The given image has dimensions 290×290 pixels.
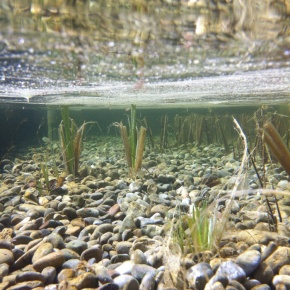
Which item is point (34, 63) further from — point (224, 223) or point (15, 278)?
point (224, 223)

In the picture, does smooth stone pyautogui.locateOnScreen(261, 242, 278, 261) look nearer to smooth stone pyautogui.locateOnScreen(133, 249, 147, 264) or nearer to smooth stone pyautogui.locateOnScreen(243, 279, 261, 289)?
smooth stone pyautogui.locateOnScreen(243, 279, 261, 289)

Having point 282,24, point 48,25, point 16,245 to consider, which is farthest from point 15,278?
point 282,24

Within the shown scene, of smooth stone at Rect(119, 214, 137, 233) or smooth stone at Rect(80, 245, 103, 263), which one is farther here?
smooth stone at Rect(119, 214, 137, 233)

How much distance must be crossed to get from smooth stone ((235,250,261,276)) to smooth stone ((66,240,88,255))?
1.67m

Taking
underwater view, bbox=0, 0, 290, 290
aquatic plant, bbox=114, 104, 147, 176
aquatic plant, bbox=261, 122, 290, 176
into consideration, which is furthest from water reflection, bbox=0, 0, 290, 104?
A: aquatic plant, bbox=114, 104, 147, 176

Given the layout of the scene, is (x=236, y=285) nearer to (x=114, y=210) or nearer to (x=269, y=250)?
(x=269, y=250)

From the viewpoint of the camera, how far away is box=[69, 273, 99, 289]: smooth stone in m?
2.49

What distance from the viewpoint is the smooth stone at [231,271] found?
2379mm

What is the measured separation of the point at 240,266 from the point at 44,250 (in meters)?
1.98

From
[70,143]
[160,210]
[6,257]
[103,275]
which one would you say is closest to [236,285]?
[103,275]

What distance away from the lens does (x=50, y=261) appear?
9.33ft

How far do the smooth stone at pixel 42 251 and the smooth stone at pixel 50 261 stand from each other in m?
0.15

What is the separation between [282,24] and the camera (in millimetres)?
3121

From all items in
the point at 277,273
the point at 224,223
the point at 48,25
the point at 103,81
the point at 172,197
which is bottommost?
the point at 172,197
